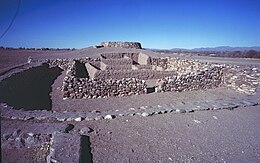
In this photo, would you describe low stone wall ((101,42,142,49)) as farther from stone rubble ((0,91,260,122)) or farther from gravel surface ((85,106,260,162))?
gravel surface ((85,106,260,162))

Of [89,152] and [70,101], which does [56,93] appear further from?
[89,152]

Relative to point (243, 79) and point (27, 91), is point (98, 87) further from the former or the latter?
point (243, 79)

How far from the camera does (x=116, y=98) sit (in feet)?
36.2

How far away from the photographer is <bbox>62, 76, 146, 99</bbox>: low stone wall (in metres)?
10.9

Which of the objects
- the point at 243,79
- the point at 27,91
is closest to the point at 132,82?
the point at 27,91

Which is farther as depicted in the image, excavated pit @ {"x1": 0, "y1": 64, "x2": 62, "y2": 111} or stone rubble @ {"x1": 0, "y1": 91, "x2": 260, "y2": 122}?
excavated pit @ {"x1": 0, "y1": 64, "x2": 62, "y2": 111}

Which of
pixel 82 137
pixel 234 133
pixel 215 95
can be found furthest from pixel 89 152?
pixel 215 95

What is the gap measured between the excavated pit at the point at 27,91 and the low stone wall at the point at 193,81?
618 centimetres

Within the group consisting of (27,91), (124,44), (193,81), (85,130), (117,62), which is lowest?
(27,91)

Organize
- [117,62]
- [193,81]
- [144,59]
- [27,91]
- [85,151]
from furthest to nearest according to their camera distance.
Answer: [144,59] < [117,62] < [27,91] < [193,81] < [85,151]

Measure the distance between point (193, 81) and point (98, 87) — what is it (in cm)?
→ 558

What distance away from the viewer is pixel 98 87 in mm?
11125

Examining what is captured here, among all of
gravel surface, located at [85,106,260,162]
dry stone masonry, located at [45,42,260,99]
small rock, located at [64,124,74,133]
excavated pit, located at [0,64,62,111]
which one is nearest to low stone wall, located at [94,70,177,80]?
dry stone masonry, located at [45,42,260,99]

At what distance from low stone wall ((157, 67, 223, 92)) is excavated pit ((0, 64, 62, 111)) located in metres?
6.18
